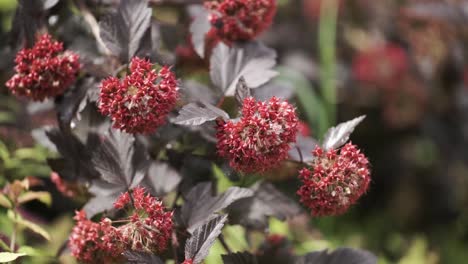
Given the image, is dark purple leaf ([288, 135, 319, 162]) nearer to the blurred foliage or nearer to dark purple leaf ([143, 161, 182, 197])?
dark purple leaf ([143, 161, 182, 197])

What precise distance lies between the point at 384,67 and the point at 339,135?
120 cm

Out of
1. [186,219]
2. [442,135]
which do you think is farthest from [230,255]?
[442,135]

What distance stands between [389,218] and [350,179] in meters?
1.29

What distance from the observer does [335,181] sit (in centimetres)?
80

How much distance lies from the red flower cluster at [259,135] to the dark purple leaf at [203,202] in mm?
65

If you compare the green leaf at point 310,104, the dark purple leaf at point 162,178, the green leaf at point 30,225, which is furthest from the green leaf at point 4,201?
the green leaf at point 310,104

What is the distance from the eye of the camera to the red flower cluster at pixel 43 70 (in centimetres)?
88

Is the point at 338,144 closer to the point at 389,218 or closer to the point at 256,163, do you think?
the point at 256,163

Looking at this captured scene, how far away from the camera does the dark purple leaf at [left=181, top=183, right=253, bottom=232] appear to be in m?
0.85

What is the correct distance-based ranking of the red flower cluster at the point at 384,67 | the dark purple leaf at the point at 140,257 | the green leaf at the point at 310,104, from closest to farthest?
the dark purple leaf at the point at 140,257, the green leaf at the point at 310,104, the red flower cluster at the point at 384,67

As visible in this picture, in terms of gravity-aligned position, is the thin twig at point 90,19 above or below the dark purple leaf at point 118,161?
above

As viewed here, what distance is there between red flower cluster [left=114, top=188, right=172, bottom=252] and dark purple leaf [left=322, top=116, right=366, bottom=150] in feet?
0.82

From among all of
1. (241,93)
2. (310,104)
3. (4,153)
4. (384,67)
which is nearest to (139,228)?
(241,93)

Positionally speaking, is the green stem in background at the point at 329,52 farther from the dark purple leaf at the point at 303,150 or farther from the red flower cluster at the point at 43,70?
the red flower cluster at the point at 43,70
